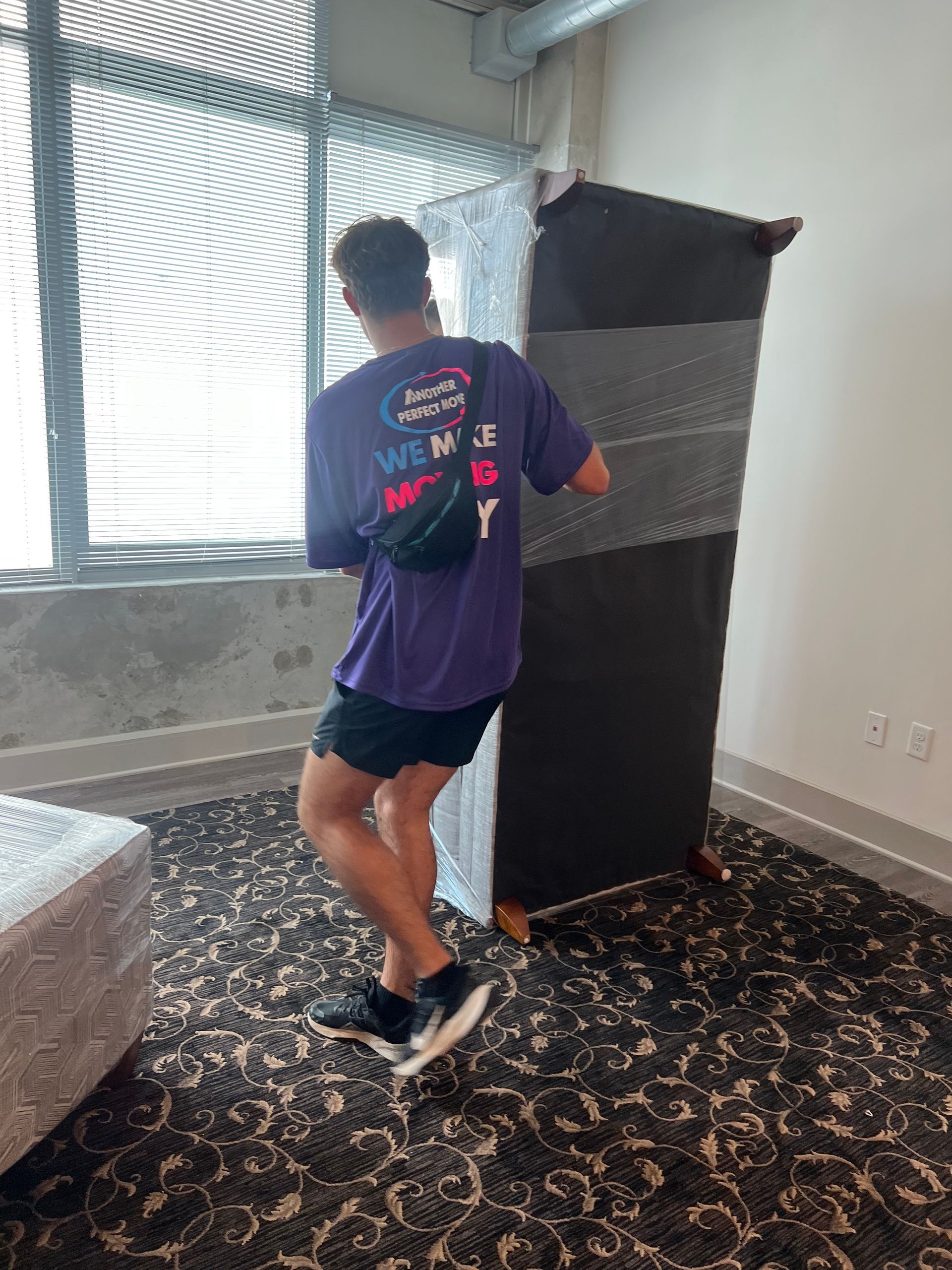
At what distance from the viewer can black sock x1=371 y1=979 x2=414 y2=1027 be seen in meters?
1.88

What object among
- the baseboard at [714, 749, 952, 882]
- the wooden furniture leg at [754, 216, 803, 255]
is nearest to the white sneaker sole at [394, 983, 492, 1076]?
the baseboard at [714, 749, 952, 882]

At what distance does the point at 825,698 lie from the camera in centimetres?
304

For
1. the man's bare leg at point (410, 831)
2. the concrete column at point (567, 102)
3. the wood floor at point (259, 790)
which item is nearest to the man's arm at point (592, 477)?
the man's bare leg at point (410, 831)

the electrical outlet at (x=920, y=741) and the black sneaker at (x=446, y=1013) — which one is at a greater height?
the electrical outlet at (x=920, y=741)

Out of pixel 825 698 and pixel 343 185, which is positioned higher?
pixel 343 185

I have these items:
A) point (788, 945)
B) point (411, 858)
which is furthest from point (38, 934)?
point (788, 945)

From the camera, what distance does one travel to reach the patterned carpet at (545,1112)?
1.43m

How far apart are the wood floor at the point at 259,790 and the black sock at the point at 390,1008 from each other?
54.3 inches

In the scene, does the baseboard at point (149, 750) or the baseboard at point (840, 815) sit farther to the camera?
the baseboard at point (149, 750)

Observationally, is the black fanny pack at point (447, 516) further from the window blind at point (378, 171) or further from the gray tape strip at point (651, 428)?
the window blind at point (378, 171)

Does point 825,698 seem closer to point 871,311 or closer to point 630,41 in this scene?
point 871,311

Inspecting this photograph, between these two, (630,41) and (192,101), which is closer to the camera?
(192,101)

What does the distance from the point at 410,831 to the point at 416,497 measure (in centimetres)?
69

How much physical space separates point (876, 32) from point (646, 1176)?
3089 mm
